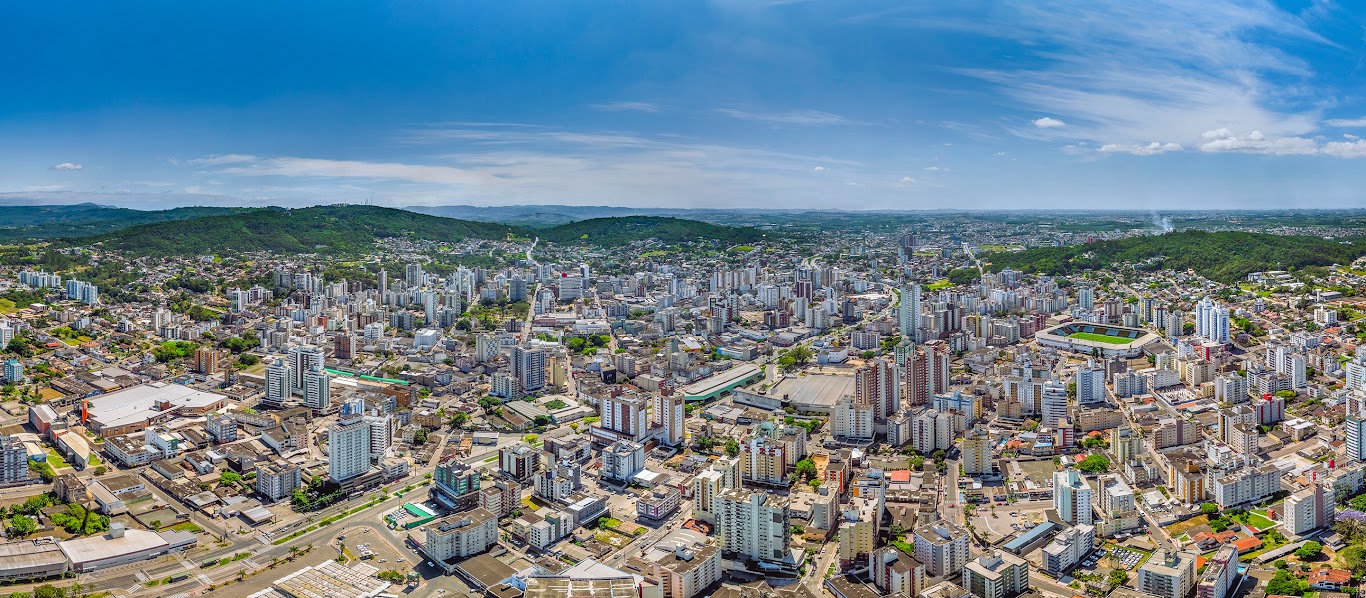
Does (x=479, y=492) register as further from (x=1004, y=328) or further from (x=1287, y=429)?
(x=1004, y=328)

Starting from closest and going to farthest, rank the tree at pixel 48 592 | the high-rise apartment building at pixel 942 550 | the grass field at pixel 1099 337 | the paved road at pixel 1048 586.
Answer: the tree at pixel 48 592 → the paved road at pixel 1048 586 → the high-rise apartment building at pixel 942 550 → the grass field at pixel 1099 337

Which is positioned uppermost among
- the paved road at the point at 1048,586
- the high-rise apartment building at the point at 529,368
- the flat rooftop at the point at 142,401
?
the high-rise apartment building at the point at 529,368

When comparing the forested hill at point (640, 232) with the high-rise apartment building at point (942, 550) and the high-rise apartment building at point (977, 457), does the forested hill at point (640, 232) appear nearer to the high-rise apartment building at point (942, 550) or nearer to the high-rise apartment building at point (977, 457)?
the high-rise apartment building at point (977, 457)

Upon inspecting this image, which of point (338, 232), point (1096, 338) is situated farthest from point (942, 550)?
point (338, 232)

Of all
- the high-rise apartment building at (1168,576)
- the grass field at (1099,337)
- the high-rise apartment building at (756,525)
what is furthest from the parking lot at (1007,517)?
the grass field at (1099,337)

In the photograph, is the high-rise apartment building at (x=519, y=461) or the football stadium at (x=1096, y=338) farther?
the football stadium at (x=1096, y=338)

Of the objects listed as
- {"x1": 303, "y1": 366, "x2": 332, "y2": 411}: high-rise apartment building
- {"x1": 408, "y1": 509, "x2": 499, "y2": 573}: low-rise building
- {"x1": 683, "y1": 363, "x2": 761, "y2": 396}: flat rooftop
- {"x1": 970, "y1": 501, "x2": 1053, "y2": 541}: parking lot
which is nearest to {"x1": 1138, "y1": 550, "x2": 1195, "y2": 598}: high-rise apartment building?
{"x1": 970, "y1": 501, "x2": 1053, "y2": 541}: parking lot
